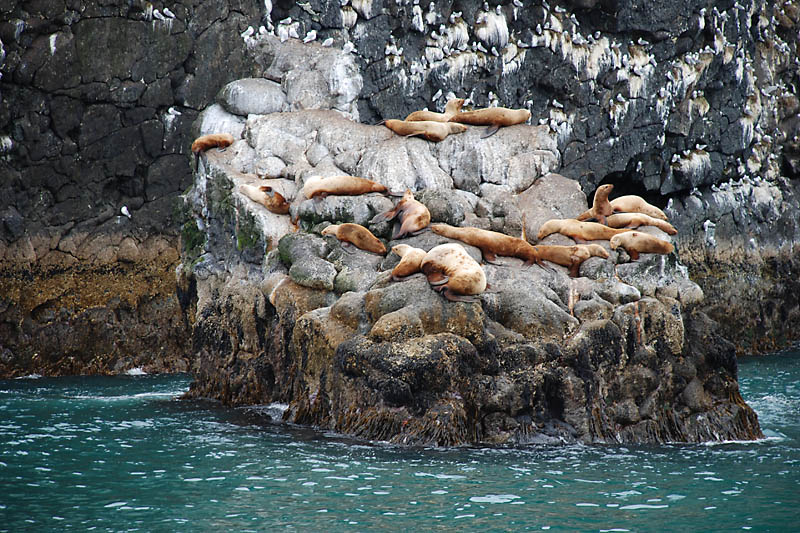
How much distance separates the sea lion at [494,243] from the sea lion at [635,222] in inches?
56.6

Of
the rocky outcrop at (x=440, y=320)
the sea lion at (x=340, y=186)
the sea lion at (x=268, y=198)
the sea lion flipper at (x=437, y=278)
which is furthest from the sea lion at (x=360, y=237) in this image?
the sea lion flipper at (x=437, y=278)

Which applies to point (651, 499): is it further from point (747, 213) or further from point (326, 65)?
point (747, 213)

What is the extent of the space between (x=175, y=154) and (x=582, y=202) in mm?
9949

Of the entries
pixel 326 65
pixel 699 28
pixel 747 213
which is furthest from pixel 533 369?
pixel 747 213

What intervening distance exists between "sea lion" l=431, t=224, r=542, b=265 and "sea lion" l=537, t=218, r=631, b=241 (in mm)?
661

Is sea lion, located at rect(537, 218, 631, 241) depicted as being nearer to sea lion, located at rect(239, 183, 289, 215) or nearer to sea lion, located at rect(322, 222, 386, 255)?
sea lion, located at rect(322, 222, 386, 255)

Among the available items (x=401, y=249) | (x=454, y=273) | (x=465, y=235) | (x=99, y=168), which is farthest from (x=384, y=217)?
(x=99, y=168)

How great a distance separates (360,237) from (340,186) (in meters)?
0.94

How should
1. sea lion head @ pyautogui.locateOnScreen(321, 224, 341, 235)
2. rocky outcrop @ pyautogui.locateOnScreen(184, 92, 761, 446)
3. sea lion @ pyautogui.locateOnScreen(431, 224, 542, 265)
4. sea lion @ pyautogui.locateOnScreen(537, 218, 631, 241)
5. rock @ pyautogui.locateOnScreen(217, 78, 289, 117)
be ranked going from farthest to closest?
rock @ pyautogui.locateOnScreen(217, 78, 289, 117) < sea lion head @ pyautogui.locateOnScreen(321, 224, 341, 235) < sea lion @ pyautogui.locateOnScreen(537, 218, 631, 241) < sea lion @ pyautogui.locateOnScreen(431, 224, 542, 265) < rocky outcrop @ pyautogui.locateOnScreen(184, 92, 761, 446)

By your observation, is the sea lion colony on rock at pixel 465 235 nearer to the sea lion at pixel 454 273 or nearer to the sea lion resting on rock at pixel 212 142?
the sea lion at pixel 454 273

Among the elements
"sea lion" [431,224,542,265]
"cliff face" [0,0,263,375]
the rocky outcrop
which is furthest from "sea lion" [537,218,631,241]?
"cliff face" [0,0,263,375]

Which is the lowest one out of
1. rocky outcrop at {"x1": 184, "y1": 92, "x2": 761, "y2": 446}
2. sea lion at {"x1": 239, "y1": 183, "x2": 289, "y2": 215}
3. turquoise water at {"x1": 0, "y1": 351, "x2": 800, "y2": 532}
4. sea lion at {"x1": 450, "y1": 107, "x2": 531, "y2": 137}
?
turquoise water at {"x1": 0, "y1": 351, "x2": 800, "y2": 532}

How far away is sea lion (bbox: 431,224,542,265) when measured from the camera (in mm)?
11008

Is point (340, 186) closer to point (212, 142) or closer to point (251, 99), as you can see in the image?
point (212, 142)
